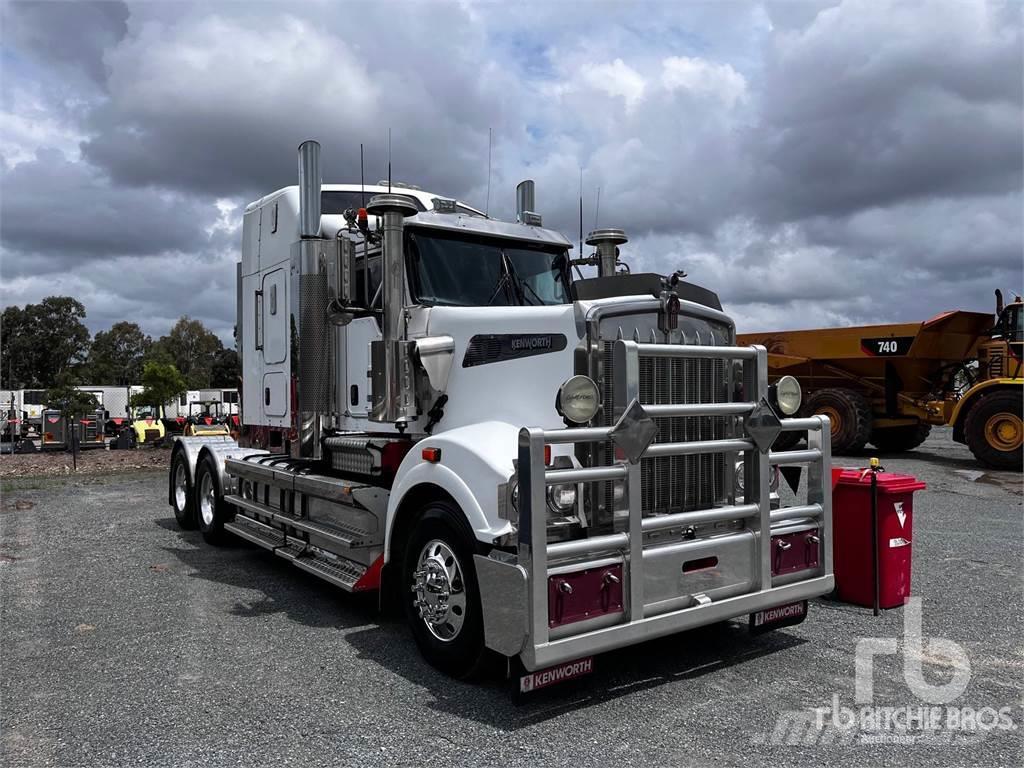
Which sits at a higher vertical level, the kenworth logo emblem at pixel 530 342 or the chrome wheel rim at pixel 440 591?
the kenworth logo emblem at pixel 530 342

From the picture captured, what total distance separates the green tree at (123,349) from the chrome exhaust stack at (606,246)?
7889 centimetres

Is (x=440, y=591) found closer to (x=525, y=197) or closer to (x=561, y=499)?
(x=561, y=499)

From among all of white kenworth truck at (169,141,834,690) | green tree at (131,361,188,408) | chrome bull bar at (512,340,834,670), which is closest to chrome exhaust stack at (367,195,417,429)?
white kenworth truck at (169,141,834,690)

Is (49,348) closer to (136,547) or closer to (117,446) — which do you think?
(117,446)

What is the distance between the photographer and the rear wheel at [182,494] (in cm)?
953

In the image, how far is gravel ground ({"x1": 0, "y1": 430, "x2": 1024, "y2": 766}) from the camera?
361 centimetres

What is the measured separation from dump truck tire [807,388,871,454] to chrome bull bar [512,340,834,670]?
42.4 feet

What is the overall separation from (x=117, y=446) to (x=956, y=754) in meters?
27.9

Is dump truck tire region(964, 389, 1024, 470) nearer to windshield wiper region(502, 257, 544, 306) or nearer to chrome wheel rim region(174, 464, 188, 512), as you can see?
windshield wiper region(502, 257, 544, 306)

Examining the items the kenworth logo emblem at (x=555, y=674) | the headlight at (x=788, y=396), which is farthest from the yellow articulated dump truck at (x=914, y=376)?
the kenworth logo emblem at (x=555, y=674)

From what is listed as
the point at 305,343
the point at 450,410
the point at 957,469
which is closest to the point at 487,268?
the point at 450,410

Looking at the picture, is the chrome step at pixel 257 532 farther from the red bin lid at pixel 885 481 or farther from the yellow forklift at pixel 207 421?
the red bin lid at pixel 885 481

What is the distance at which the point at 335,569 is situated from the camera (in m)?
5.76

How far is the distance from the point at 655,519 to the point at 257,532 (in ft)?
15.2
